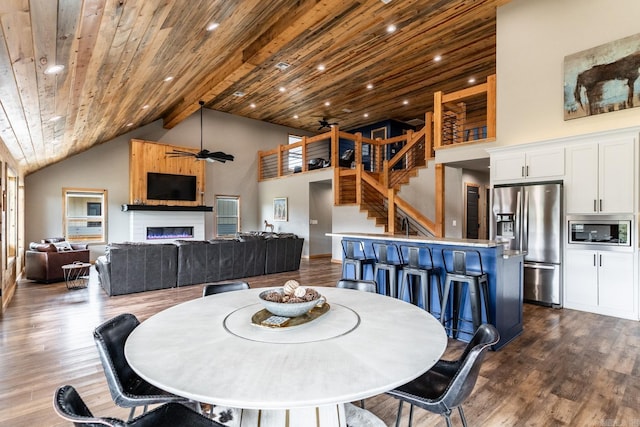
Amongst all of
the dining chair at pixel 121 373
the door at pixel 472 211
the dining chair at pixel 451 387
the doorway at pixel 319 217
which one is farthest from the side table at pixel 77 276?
the door at pixel 472 211

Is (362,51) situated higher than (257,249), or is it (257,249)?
(362,51)

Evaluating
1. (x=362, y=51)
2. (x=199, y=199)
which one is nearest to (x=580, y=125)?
(x=362, y=51)

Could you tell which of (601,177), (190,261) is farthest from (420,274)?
(190,261)

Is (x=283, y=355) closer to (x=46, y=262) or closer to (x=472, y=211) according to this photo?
(x=46, y=262)

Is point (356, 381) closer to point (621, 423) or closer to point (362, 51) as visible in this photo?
point (621, 423)

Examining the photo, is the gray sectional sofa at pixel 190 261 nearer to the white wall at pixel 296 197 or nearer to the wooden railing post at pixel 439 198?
the white wall at pixel 296 197

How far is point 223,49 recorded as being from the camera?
5.28 m

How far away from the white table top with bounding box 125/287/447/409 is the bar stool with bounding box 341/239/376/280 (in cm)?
277

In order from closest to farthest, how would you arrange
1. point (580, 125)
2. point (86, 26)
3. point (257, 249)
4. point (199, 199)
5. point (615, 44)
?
point (86, 26) < point (615, 44) < point (580, 125) < point (257, 249) < point (199, 199)

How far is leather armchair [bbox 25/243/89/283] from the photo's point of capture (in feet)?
20.5

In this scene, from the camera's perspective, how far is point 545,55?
5074mm

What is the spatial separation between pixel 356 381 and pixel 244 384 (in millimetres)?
365

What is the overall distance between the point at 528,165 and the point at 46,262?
861cm

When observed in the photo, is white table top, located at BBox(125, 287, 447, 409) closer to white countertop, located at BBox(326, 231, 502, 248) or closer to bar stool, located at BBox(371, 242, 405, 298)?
white countertop, located at BBox(326, 231, 502, 248)
